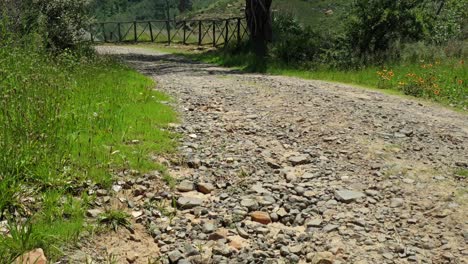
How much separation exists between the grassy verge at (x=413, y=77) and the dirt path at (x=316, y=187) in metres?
2.83

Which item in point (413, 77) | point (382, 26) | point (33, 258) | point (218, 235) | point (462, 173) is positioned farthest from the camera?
point (382, 26)

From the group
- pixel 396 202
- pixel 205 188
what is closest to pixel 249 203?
pixel 205 188

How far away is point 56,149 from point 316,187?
2885mm

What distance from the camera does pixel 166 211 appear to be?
167 inches

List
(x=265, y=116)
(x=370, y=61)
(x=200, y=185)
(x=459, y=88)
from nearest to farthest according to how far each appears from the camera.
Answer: (x=200, y=185)
(x=265, y=116)
(x=459, y=88)
(x=370, y=61)

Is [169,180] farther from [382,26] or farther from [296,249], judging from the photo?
[382,26]

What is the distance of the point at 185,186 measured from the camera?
477 cm

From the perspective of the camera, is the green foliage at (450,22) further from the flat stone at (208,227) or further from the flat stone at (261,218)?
the flat stone at (208,227)

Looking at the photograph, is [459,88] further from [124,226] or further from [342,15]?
[124,226]

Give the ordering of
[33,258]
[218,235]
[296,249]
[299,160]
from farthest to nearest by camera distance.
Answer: [299,160], [218,235], [296,249], [33,258]

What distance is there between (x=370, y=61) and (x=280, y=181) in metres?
10.9

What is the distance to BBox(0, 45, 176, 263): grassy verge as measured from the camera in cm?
342

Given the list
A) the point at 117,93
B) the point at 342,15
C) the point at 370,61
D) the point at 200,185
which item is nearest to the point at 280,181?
the point at 200,185

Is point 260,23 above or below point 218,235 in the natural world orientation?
above
